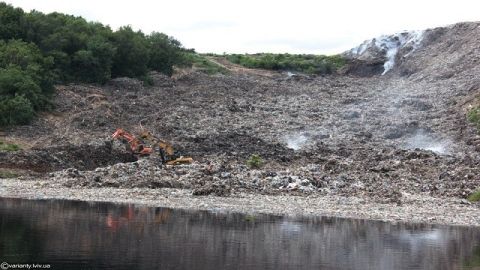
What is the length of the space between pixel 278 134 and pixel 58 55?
19691 millimetres

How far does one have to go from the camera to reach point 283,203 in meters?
30.7

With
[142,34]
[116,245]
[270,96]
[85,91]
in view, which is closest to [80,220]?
[116,245]

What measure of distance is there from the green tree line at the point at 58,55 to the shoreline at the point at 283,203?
670 inches

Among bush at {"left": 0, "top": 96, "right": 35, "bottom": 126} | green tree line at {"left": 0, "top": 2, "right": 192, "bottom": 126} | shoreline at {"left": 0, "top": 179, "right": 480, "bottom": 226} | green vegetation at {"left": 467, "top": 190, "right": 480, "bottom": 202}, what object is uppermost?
green tree line at {"left": 0, "top": 2, "right": 192, "bottom": 126}

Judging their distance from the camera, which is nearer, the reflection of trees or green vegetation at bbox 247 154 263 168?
the reflection of trees

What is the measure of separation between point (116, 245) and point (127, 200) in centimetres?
1160

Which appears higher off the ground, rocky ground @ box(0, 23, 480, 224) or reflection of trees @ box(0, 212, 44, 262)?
rocky ground @ box(0, 23, 480, 224)

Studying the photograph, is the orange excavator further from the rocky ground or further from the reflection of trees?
the reflection of trees

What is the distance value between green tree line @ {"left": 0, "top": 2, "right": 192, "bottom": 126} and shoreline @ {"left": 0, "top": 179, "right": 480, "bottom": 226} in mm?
17020

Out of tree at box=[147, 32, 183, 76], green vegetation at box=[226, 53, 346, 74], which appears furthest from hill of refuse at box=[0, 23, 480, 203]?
green vegetation at box=[226, 53, 346, 74]

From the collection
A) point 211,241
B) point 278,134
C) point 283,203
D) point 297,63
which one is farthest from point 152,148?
point 297,63

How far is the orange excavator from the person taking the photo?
4016 cm

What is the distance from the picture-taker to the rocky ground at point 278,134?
35.0m

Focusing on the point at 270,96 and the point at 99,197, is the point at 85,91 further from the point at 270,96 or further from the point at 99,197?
the point at 99,197
